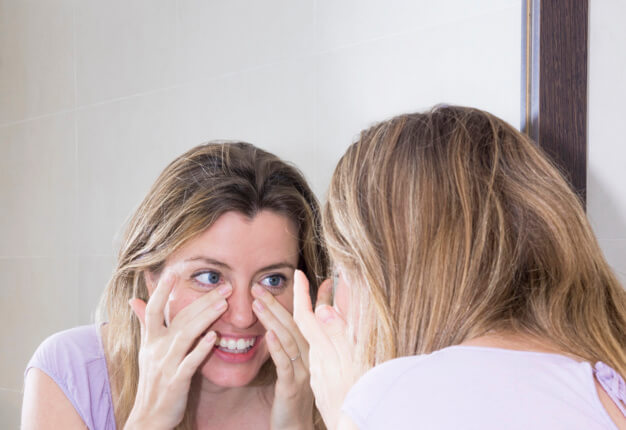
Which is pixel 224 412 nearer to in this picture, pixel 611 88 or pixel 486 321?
pixel 486 321

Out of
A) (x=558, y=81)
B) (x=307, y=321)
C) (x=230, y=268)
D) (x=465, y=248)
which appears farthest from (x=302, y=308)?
(x=558, y=81)

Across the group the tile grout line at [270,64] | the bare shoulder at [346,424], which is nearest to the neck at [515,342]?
the bare shoulder at [346,424]

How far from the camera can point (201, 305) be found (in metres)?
0.77

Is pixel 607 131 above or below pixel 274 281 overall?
above

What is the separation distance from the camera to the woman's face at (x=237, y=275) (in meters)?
0.78

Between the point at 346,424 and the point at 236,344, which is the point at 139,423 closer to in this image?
the point at 236,344

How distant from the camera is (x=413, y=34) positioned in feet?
2.51

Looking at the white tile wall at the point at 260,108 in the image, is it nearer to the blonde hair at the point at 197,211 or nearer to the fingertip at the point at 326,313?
the blonde hair at the point at 197,211

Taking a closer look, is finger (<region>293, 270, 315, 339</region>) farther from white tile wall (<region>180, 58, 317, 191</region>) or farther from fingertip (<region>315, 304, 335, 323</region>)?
white tile wall (<region>180, 58, 317, 191</region>)

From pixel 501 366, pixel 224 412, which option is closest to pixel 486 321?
pixel 501 366

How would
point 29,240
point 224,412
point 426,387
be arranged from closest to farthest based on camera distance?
1. point 426,387
2. point 29,240
3. point 224,412

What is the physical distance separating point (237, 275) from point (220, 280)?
23 mm

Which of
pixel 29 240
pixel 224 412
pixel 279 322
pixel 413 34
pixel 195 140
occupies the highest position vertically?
pixel 413 34

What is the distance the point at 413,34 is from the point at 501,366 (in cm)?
45
